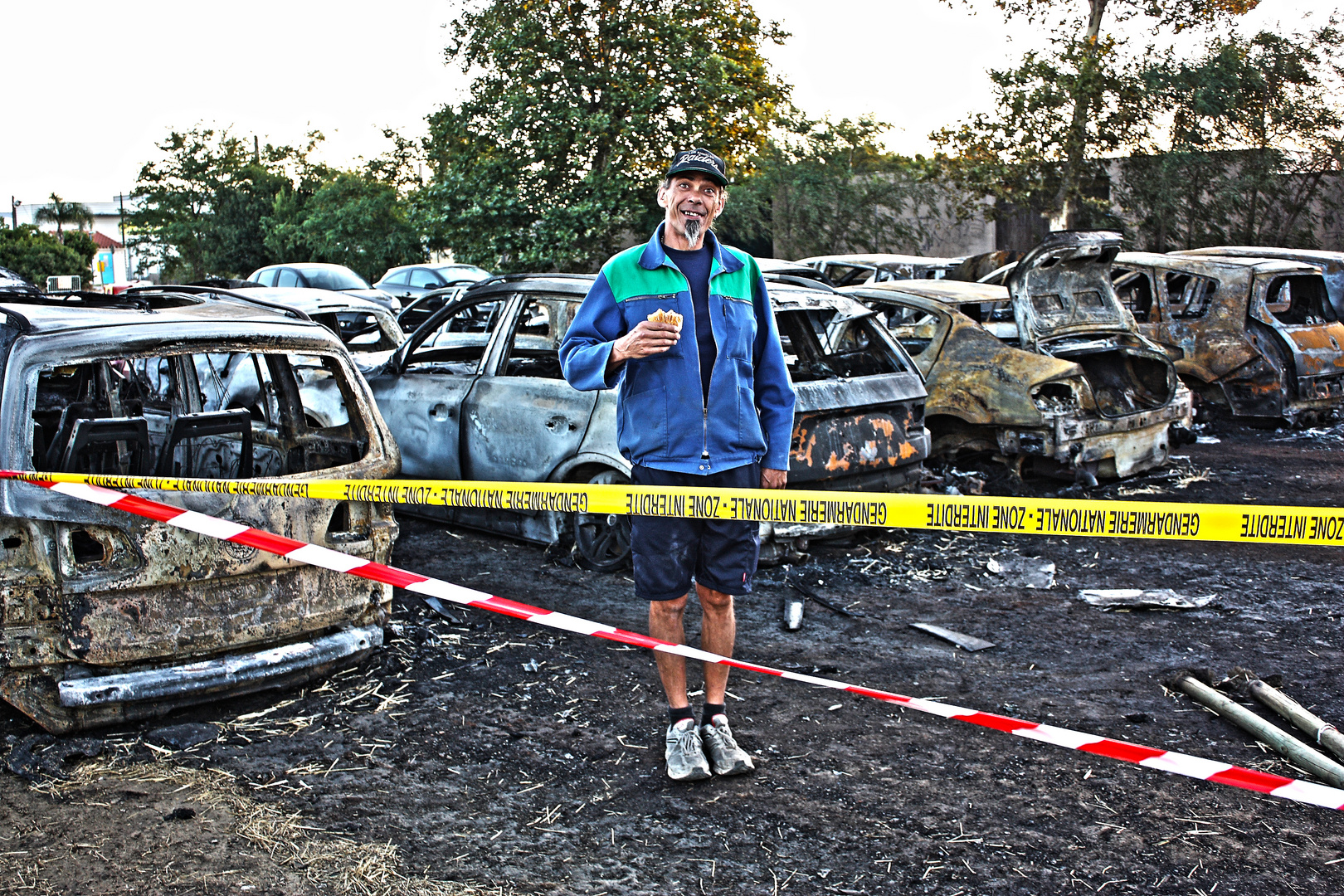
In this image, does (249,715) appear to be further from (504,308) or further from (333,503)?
(504,308)

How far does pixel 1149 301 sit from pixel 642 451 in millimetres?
8937

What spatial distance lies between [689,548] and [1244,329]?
8.96m

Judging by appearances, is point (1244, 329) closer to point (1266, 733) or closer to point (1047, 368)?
point (1047, 368)

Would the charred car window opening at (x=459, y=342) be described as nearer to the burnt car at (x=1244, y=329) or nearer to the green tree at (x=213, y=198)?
the burnt car at (x=1244, y=329)

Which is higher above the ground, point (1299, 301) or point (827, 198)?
point (827, 198)

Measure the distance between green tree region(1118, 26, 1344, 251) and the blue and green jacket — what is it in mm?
20878

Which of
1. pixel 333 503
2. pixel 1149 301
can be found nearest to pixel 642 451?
pixel 333 503

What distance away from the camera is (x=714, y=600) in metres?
3.73

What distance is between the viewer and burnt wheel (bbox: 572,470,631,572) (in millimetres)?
6031

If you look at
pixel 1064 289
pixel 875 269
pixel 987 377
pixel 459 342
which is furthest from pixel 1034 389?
pixel 875 269

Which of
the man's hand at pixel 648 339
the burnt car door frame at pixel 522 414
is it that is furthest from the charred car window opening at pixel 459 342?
the man's hand at pixel 648 339

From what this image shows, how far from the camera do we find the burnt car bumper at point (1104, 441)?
24.9 ft

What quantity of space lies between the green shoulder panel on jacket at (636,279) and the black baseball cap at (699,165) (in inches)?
11.2

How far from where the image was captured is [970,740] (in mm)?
3979
